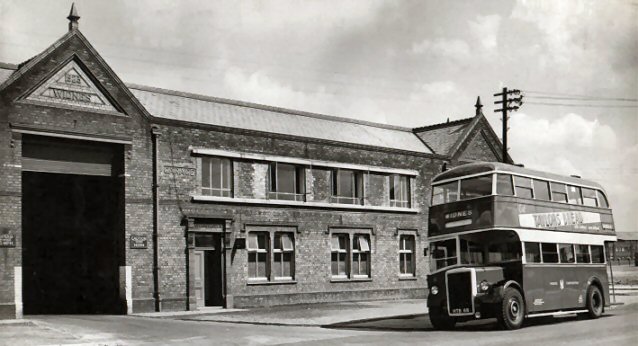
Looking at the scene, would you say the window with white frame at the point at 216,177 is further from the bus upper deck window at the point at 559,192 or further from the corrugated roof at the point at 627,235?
the corrugated roof at the point at 627,235

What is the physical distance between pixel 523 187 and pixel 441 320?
13.8 feet

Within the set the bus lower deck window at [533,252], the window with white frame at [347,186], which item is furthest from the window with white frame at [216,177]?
the bus lower deck window at [533,252]

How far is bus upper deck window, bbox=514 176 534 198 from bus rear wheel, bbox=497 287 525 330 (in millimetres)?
2654

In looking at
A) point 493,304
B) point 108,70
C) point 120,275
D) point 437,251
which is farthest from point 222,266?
point 493,304

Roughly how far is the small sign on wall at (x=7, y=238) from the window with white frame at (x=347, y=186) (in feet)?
45.5

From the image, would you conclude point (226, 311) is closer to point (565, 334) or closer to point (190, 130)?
point (190, 130)

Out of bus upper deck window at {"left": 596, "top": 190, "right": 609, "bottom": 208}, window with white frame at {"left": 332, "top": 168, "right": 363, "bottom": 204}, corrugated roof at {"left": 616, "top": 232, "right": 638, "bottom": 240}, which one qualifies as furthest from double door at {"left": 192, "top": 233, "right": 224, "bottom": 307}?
corrugated roof at {"left": 616, "top": 232, "right": 638, "bottom": 240}

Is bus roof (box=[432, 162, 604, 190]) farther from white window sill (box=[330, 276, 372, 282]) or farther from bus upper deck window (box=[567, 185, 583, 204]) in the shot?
white window sill (box=[330, 276, 372, 282])

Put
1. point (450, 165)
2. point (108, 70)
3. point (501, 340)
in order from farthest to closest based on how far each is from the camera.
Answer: point (450, 165), point (108, 70), point (501, 340)

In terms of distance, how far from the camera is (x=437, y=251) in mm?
19172

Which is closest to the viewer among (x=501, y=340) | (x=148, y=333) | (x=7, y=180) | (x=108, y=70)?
(x=501, y=340)

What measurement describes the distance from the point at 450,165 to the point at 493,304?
1908 centimetres

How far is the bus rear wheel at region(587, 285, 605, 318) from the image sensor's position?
20.9 metres

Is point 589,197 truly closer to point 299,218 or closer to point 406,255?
point 299,218
